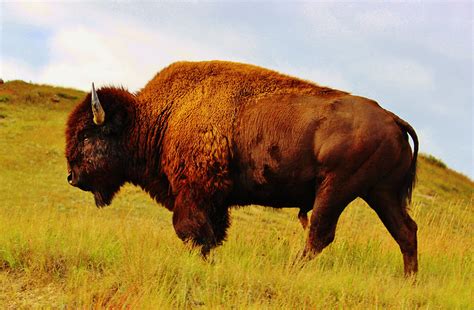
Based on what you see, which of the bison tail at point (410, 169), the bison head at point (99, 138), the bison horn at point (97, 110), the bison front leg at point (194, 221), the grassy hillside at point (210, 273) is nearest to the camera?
the grassy hillside at point (210, 273)

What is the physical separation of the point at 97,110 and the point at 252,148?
194 cm

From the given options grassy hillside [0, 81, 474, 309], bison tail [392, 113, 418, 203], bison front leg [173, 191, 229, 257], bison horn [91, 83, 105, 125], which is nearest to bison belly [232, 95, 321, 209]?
bison front leg [173, 191, 229, 257]

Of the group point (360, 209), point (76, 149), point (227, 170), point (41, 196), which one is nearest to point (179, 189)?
point (227, 170)

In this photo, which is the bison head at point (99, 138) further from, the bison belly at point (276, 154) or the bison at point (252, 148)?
the bison belly at point (276, 154)

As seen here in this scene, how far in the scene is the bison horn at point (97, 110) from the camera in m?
7.50

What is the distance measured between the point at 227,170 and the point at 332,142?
46.2 inches

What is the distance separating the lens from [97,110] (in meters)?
7.61

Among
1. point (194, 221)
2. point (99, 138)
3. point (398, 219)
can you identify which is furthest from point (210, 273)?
point (99, 138)

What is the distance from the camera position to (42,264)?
19.9 ft

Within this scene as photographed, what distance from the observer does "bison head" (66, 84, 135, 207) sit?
309 inches

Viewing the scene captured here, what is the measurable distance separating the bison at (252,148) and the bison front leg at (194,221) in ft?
0.04

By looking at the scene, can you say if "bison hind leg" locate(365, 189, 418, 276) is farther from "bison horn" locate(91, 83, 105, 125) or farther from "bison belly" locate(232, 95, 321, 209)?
"bison horn" locate(91, 83, 105, 125)

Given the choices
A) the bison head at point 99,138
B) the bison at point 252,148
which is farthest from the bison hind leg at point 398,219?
the bison head at point 99,138

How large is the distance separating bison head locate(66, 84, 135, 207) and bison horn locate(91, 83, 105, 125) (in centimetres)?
→ 4
